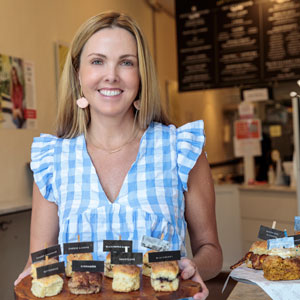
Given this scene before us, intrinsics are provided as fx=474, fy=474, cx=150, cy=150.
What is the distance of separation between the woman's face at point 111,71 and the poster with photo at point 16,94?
1.81 meters

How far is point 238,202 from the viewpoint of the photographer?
4660 millimetres

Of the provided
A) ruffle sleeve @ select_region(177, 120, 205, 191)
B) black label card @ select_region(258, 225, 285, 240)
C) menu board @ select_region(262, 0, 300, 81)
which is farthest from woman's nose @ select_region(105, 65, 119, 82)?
menu board @ select_region(262, 0, 300, 81)

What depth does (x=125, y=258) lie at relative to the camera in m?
1.10

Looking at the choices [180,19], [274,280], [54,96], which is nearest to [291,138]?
[180,19]

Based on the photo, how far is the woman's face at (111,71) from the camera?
134 cm

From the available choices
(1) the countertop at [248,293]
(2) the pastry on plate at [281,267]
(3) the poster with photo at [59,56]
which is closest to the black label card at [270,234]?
(2) the pastry on plate at [281,267]

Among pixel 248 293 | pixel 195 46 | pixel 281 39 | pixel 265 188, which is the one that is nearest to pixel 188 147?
pixel 248 293

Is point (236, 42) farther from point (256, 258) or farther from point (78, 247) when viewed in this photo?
point (78, 247)

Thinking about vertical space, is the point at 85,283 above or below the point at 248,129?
below

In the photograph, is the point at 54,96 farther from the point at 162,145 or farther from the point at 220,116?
the point at 220,116

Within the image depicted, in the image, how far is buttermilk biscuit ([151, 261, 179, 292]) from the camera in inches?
41.3

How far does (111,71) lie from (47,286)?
602mm

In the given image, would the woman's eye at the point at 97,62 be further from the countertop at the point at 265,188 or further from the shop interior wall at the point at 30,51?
the countertop at the point at 265,188

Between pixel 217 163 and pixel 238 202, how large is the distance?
6.38 feet
